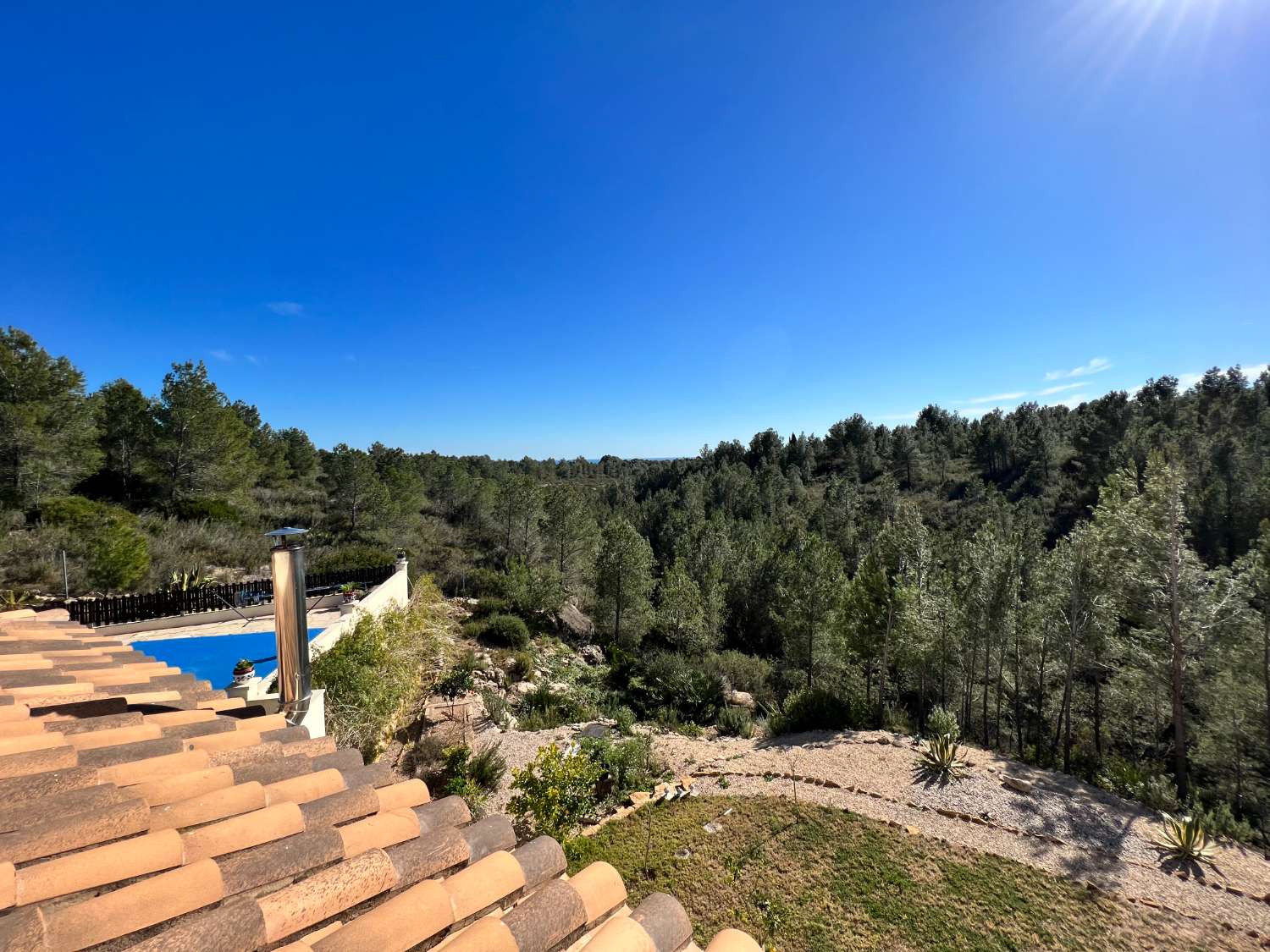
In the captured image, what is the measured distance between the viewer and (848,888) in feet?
20.7

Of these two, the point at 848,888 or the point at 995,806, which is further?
the point at 995,806

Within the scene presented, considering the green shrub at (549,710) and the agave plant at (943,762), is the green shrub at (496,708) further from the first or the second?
the agave plant at (943,762)

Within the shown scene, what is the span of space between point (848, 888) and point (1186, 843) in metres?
5.20

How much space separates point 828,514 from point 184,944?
40614mm

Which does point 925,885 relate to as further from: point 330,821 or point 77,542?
point 77,542

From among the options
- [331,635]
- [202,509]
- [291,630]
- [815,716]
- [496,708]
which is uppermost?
[202,509]

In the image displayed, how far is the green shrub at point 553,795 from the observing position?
20.9 ft

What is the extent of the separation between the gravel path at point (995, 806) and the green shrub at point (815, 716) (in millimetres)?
940

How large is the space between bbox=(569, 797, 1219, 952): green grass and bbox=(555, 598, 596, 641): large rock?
15.0 m

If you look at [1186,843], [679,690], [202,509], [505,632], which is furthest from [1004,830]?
[202,509]

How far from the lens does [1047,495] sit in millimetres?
37125

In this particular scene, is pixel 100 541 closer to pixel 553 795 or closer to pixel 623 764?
pixel 553 795

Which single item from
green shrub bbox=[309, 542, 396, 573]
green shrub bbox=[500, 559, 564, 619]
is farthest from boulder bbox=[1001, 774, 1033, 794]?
green shrub bbox=[500, 559, 564, 619]

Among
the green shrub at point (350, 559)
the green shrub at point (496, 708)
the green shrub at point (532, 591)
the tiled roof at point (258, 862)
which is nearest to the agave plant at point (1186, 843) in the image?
the tiled roof at point (258, 862)
